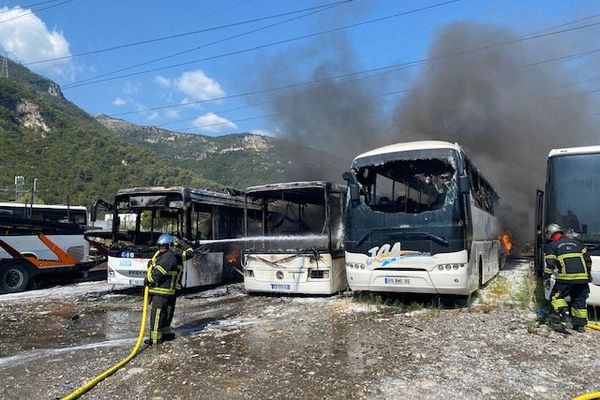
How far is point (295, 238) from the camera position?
976 centimetres

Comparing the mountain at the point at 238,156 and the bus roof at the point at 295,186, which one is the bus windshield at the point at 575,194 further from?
the mountain at the point at 238,156

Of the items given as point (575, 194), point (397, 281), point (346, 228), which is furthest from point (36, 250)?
point (575, 194)

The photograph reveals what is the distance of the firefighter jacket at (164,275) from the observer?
244 inches

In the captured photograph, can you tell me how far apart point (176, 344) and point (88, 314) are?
11.7 ft

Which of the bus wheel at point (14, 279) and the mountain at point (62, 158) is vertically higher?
the mountain at point (62, 158)

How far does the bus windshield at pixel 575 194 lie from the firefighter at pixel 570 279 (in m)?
0.60

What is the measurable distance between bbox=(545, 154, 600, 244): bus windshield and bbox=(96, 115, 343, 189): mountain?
11280 millimetres

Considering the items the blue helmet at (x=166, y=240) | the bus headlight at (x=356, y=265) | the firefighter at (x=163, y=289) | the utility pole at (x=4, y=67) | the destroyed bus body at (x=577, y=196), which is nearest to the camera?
the firefighter at (x=163, y=289)

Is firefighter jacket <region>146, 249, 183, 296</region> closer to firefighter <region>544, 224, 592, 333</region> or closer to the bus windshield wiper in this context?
the bus windshield wiper

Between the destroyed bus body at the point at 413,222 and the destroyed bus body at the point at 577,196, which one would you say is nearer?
the destroyed bus body at the point at 577,196

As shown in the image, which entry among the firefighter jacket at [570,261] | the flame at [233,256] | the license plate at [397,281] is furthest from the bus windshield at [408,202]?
the flame at [233,256]

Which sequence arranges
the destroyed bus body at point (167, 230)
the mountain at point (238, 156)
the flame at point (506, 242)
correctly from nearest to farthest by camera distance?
1. the destroyed bus body at point (167, 230)
2. the flame at point (506, 242)
3. the mountain at point (238, 156)

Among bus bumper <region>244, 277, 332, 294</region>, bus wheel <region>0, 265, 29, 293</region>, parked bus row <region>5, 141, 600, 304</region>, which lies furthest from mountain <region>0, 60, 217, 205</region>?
bus bumper <region>244, 277, 332, 294</region>

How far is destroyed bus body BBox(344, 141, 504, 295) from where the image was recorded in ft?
24.4
